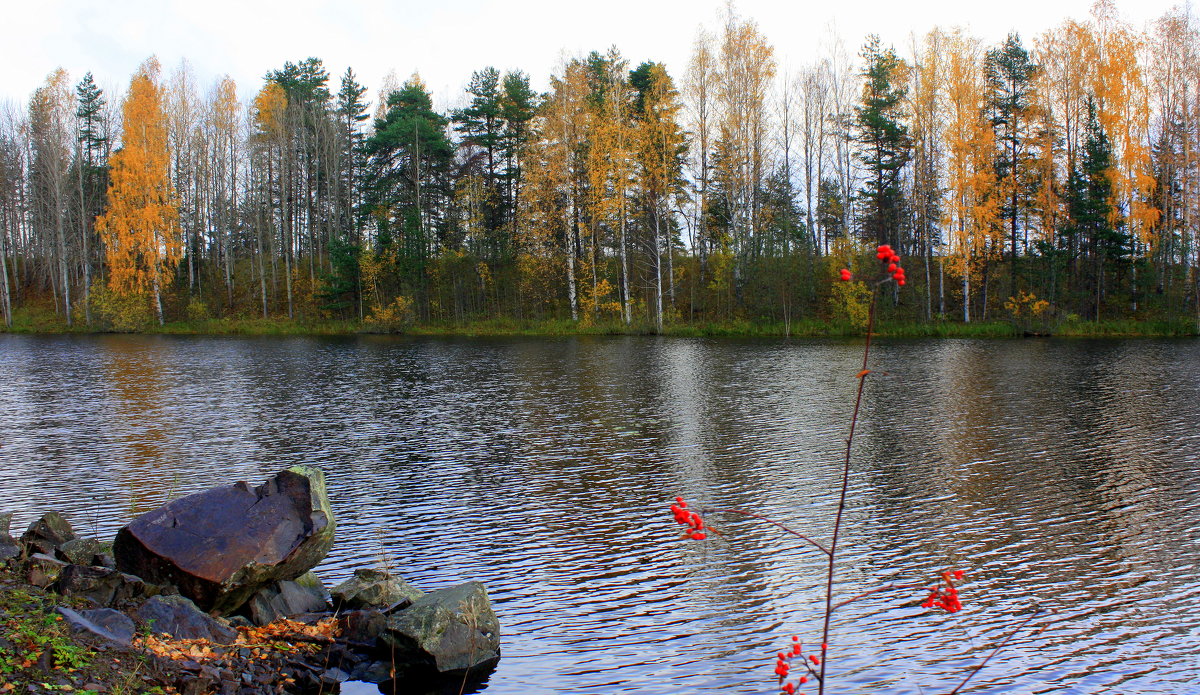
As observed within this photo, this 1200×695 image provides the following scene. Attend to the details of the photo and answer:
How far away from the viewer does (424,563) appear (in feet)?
27.4

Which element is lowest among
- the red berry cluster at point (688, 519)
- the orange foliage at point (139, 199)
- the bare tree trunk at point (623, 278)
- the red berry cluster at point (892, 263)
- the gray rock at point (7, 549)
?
the gray rock at point (7, 549)

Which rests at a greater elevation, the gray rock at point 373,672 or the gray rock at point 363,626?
the gray rock at point 363,626

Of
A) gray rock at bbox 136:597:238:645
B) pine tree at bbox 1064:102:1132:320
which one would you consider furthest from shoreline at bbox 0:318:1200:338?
gray rock at bbox 136:597:238:645

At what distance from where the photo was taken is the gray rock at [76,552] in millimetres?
6895

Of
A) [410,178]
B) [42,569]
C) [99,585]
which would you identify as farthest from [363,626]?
[410,178]

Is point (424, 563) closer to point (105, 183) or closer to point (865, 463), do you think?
point (865, 463)

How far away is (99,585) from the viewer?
20.3 ft

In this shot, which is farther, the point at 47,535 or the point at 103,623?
the point at 47,535

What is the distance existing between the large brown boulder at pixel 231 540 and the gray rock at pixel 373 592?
1.62ft

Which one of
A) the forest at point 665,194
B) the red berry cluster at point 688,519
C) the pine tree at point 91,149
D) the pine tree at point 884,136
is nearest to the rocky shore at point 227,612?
the red berry cluster at point 688,519

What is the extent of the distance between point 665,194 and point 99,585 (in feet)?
140

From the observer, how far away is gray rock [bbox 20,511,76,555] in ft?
22.8

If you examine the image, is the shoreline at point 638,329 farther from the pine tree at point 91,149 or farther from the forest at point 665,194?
the pine tree at point 91,149

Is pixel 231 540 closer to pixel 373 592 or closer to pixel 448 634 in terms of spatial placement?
pixel 373 592
